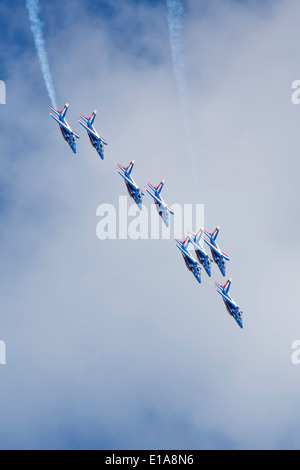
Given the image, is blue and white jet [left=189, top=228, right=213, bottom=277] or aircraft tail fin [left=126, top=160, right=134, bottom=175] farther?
blue and white jet [left=189, top=228, right=213, bottom=277]

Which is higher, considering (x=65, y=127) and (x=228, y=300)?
(x=65, y=127)

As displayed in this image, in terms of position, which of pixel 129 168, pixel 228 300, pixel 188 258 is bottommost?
pixel 228 300

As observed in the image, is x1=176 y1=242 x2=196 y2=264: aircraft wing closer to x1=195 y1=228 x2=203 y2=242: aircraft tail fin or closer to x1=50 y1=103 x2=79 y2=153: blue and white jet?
x1=195 y1=228 x2=203 y2=242: aircraft tail fin

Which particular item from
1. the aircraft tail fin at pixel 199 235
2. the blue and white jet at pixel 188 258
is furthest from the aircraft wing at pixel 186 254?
the aircraft tail fin at pixel 199 235

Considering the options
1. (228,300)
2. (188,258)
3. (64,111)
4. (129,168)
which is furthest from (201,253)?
(64,111)

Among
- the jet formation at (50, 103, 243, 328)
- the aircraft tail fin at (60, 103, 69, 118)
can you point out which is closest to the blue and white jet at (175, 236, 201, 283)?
the jet formation at (50, 103, 243, 328)

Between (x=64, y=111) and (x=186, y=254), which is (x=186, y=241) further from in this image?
(x=64, y=111)

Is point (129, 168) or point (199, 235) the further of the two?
point (199, 235)
